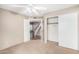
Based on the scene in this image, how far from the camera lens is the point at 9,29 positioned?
5.85 m

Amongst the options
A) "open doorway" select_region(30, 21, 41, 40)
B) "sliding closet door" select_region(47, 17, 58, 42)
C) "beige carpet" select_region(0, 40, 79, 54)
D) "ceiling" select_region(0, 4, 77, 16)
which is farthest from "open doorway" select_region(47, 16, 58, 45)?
"open doorway" select_region(30, 21, 41, 40)

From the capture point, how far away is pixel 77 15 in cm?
522

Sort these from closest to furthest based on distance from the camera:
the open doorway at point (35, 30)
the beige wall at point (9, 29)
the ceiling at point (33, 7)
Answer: the ceiling at point (33, 7) < the beige wall at point (9, 29) < the open doorway at point (35, 30)

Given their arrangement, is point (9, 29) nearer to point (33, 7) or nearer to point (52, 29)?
point (33, 7)

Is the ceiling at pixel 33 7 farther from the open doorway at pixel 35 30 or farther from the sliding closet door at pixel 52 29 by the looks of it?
the open doorway at pixel 35 30

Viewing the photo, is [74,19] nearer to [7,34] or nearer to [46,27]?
[46,27]

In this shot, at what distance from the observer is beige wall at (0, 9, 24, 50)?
17.4 feet

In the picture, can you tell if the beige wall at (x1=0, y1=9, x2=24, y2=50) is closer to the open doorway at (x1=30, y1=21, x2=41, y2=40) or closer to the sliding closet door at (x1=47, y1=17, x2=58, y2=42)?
the sliding closet door at (x1=47, y1=17, x2=58, y2=42)

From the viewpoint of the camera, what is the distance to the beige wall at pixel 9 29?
5301 mm

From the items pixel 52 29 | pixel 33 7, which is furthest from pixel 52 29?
pixel 33 7

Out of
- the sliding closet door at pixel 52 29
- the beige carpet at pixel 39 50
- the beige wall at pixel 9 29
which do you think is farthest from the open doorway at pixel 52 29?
the beige wall at pixel 9 29
